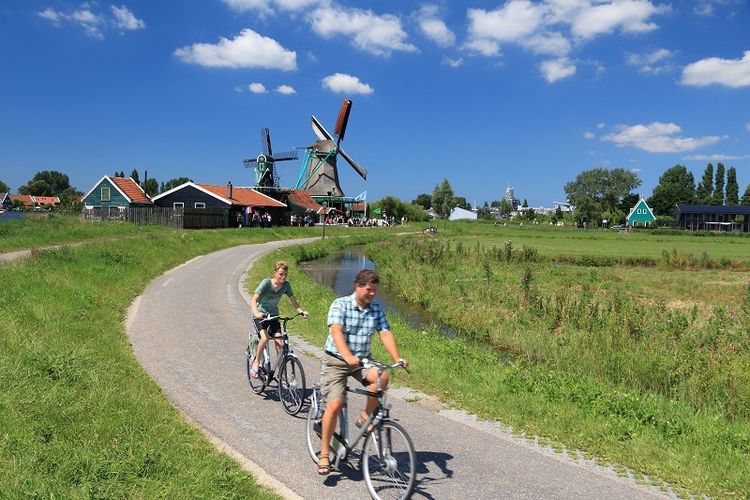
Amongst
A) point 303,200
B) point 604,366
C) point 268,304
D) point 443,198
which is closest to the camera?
point 268,304

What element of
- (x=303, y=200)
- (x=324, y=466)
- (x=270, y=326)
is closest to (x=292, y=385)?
(x=270, y=326)

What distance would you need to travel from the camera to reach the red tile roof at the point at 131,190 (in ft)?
174

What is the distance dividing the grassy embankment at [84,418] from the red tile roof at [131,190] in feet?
139

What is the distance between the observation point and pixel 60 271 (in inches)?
651

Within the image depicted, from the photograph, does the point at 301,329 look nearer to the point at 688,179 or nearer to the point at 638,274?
the point at 638,274

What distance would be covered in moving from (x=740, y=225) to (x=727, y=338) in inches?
4008

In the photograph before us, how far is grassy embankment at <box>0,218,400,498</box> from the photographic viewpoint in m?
4.72

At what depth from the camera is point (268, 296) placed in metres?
8.01

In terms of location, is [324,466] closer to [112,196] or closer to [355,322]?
[355,322]

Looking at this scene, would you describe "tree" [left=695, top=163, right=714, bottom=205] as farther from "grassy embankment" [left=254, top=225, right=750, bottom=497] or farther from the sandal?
the sandal

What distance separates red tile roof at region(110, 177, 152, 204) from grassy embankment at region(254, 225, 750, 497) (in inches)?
1368

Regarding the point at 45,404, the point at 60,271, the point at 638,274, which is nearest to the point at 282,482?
the point at 45,404

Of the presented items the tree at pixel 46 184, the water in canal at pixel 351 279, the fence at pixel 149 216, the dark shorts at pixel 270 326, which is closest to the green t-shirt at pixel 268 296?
the dark shorts at pixel 270 326

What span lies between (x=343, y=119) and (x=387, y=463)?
8354 centimetres
